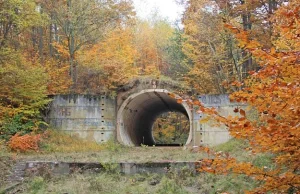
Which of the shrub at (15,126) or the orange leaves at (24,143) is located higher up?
the shrub at (15,126)

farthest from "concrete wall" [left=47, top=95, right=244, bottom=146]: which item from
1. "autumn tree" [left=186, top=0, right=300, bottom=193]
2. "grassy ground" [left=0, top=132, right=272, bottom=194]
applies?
"autumn tree" [left=186, top=0, right=300, bottom=193]

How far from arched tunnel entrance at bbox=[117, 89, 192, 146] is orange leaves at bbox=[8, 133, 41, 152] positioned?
13.4 feet

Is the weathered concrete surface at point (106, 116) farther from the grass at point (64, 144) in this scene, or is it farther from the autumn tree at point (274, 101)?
the autumn tree at point (274, 101)

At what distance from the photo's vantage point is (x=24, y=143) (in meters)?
13.9

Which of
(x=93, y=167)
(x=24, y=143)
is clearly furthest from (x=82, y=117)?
(x=93, y=167)

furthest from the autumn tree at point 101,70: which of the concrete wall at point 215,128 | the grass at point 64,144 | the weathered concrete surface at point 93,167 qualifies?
the weathered concrete surface at point 93,167

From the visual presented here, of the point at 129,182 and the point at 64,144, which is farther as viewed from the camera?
the point at 64,144

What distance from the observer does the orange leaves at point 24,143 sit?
13633 mm

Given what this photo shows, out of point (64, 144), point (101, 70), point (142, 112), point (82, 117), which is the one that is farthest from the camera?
point (142, 112)

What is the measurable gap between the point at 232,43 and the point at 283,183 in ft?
52.3

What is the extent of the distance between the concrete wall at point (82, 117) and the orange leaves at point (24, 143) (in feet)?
7.80

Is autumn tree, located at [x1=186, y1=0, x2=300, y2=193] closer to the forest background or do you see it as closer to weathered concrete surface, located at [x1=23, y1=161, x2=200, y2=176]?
the forest background

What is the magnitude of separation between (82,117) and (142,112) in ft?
19.3

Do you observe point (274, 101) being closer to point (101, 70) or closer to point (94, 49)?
point (101, 70)
